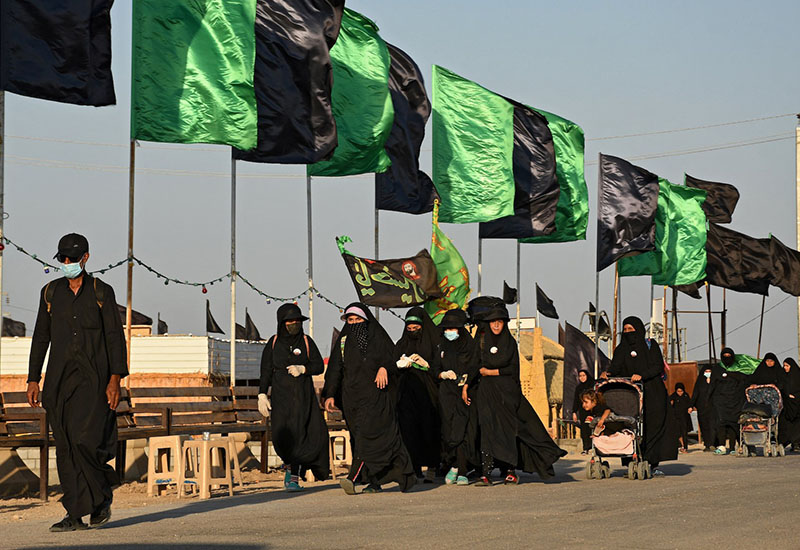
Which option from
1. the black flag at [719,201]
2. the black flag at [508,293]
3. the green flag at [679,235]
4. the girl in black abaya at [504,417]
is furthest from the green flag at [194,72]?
the black flag at [719,201]

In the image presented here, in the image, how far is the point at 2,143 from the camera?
1441 centimetres

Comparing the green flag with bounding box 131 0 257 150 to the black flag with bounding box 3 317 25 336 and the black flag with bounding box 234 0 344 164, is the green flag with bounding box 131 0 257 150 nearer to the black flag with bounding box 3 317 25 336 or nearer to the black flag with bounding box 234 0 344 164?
the black flag with bounding box 234 0 344 164

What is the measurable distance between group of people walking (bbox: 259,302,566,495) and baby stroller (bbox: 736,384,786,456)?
8.95 metres

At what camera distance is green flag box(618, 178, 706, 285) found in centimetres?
3647

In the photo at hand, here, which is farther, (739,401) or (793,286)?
(793,286)

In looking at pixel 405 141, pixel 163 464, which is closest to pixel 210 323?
pixel 405 141

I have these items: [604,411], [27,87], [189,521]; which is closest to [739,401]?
[604,411]

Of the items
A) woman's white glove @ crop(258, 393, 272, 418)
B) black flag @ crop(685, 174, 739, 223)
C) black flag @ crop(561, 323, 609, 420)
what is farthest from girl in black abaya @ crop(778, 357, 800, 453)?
black flag @ crop(685, 174, 739, 223)

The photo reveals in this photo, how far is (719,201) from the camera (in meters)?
43.8

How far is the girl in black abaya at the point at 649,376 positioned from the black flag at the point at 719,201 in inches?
1139

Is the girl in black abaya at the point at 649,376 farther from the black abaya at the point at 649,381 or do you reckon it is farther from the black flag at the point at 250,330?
the black flag at the point at 250,330

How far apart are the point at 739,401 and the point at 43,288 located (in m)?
17.4

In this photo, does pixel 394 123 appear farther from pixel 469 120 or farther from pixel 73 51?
pixel 73 51

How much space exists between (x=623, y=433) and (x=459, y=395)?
1.88 metres
